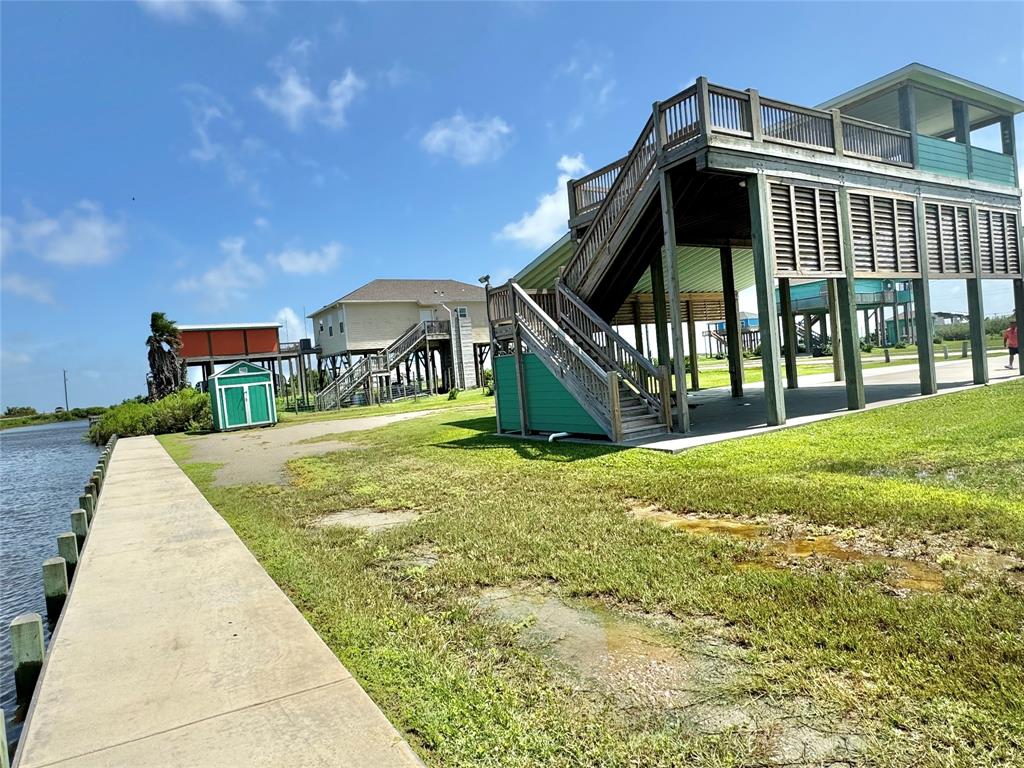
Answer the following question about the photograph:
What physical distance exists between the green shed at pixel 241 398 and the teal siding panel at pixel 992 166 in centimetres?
2394

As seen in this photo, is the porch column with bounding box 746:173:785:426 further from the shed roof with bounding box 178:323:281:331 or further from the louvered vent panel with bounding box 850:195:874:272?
the shed roof with bounding box 178:323:281:331

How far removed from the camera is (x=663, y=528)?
5.39m

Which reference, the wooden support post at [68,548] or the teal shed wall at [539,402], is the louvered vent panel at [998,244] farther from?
the wooden support post at [68,548]

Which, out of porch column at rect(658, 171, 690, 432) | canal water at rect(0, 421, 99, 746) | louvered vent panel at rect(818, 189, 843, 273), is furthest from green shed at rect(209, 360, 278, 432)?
louvered vent panel at rect(818, 189, 843, 273)

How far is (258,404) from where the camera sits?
995 inches

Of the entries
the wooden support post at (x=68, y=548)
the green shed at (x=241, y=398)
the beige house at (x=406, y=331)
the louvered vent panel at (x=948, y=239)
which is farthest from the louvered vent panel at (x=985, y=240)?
the beige house at (x=406, y=331)

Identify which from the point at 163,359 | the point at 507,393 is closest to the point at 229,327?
the point at 163,359

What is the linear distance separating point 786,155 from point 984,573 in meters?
8.74

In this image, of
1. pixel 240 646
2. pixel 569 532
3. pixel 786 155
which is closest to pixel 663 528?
pixel 569 532

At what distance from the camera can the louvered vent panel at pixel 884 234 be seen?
12.3 metres

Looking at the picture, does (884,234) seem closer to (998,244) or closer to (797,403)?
(797,403)

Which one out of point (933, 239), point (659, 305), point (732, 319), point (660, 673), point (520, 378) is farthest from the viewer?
point (732, 319)

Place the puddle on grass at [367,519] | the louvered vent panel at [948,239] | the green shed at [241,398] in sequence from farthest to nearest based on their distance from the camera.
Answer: the green shed at [241,398], the louvered vent panel at [948,239], the puddle on grass at [367,519]

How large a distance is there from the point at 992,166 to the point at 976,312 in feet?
13.4
